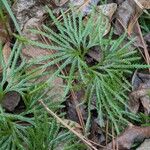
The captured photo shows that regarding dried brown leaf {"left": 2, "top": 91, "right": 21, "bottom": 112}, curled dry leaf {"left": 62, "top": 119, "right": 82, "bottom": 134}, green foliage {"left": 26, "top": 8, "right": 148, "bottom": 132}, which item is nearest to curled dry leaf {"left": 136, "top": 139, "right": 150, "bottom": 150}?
green foliage {"left": 26, "top": 8, "right": 148, "bottom": 132}

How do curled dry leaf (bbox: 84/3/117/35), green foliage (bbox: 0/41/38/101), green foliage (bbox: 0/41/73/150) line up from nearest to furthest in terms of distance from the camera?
1. green foliage (bbox: 0/41/73/150)
2. green foliage (bbox: 0/41/38/101)
3. curled dry leaf (bbox: 84/3/117/35)

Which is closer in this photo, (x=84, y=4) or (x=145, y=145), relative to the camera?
(x=145, y=145)

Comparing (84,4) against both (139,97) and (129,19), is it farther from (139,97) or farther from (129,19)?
(139,97)

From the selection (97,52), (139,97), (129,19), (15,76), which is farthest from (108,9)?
(15,76)

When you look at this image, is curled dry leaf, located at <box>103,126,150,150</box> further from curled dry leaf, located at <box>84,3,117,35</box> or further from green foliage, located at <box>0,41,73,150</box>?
curled dry leaf, located at <box>84,3,117,35</box>

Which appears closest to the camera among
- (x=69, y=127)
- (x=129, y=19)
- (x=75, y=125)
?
(x=69, y=127)

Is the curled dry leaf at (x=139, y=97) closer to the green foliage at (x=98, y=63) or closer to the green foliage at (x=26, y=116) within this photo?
the green foliage at (x=98, y=63)

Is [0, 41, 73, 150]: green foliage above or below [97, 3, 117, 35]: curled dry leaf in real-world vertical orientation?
below

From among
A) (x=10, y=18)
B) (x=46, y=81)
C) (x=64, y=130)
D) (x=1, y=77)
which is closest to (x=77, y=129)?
(x=64, y=130)
